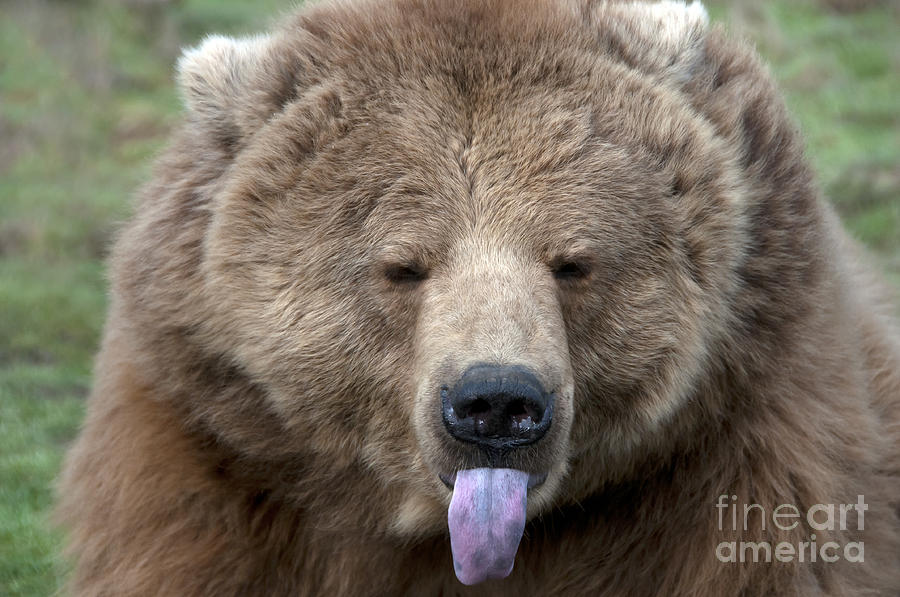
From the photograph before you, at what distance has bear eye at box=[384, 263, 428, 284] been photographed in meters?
3.52

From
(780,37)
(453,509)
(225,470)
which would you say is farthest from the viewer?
(780,37)

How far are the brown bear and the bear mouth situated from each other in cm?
1

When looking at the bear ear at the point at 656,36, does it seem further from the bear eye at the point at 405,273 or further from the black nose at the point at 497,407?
the black nose at the point at 497,407

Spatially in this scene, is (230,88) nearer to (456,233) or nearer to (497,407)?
(456,233)

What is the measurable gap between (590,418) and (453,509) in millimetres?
512

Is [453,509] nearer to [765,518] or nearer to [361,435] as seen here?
[361,435]

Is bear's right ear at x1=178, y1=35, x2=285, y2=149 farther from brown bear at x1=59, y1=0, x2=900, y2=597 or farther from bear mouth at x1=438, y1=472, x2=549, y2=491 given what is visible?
bear mouth at x1=438, y1=472, x2=549, y2=491

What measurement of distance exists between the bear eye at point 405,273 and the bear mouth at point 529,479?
53cm

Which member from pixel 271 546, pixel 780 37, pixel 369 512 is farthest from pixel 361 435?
pixel 780 37

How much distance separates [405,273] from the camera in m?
3.54

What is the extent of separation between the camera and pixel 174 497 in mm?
3881

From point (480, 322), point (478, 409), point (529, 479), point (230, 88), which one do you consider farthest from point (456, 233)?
point (230, 88)

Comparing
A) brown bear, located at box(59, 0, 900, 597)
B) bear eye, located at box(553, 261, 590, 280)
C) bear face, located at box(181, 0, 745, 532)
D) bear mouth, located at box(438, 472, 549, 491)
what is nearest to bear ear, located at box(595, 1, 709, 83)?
brown bear, located at box(59, 0, 900, 597)

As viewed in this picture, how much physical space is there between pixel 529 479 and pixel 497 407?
0.88ft
